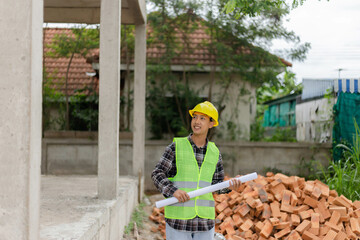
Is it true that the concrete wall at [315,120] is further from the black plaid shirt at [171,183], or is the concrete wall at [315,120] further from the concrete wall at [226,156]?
the black plaid shirt at [171,183]

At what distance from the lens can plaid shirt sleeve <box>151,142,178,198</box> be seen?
9.65 feet

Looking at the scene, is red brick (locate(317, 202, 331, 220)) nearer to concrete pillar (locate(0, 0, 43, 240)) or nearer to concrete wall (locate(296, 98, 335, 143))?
concrete pillar (locate(0, 0, 43, 240))

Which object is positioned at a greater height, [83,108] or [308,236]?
[83,108]

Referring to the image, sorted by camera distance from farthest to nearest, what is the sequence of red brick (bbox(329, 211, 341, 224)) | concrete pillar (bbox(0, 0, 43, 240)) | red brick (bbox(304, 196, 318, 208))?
1. red brick (bbox(304, 196, 318, 208))
2. red brick (bbox(329, 211, 341, 224))
3. concrete pillar (bbox(0, 0, 43, 240))

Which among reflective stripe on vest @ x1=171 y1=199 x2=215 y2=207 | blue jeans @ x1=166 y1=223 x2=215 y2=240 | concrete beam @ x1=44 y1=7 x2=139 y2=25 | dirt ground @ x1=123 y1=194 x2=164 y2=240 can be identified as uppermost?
concrete beam @ x1=44 y1=7 x2=139 y2=25

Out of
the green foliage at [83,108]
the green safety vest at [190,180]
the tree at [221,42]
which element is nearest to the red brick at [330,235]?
the green safety vest at [190,180]

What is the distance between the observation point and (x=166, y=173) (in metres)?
3.13

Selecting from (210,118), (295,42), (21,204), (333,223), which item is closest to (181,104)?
(295,42)

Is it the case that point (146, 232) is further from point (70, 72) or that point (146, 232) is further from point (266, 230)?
point (70, 72)

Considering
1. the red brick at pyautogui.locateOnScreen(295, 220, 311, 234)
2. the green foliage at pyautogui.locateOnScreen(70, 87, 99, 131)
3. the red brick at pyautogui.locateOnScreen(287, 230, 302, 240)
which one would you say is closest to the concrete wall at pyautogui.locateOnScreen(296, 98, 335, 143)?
the red brick at pyautogui.locateOnScreen(295, 220, 311, 234)

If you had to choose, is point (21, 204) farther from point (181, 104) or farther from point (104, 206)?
point (181, 104)

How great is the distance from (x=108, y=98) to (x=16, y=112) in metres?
2.99

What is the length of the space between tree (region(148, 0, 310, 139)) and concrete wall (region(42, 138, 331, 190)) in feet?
3.93

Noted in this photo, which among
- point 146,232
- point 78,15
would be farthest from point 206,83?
point 146,232
